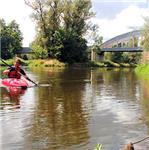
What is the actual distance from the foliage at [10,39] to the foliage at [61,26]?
10941mm

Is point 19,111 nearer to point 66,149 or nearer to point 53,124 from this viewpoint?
point 53,124

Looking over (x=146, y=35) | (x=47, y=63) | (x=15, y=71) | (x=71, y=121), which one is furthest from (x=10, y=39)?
(x=71, y=121)

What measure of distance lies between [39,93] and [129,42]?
109810 mm

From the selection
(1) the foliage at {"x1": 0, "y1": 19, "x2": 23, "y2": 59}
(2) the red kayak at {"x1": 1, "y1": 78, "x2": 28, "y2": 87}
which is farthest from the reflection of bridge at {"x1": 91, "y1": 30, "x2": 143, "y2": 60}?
(2) the red kayak at {"x1": 1, "y1": 78, "x2": 28, "y2": 87}

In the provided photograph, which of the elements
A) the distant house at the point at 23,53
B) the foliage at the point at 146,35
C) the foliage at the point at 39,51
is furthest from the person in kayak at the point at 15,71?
the distant house at the point at 23,53

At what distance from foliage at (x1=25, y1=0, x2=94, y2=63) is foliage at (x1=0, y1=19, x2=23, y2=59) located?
1094 centimetres

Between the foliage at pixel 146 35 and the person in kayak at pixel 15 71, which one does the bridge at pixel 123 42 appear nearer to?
the foliage at pixel 146 35

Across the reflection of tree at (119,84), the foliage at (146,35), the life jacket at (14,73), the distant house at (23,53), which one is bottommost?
the reflection of tree at (119,84)

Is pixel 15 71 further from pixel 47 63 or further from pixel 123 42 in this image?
pixel 123 42

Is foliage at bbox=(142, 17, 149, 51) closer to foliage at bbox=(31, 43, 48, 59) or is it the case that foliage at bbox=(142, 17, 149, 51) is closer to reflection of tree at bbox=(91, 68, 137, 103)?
reflection of tree at bbox=(91, 68, 137, 103)

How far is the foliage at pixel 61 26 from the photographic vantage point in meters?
84.0

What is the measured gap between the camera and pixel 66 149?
38.1 feet

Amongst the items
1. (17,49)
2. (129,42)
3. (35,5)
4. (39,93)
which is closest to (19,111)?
(39,93)

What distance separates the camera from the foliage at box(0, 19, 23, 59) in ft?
317
